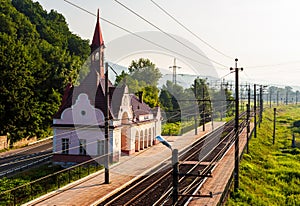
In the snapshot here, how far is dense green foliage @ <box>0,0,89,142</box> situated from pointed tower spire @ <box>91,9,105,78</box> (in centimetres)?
886

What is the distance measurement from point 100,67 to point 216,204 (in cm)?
1795

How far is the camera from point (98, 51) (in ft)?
104

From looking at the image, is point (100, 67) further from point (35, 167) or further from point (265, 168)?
point (265, 168)

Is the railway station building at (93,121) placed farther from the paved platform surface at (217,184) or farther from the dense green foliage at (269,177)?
the dense green foliage at (269,177)

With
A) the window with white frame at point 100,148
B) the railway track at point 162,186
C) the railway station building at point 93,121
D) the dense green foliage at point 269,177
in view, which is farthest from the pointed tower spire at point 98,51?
the dense green foliage at point 269,177

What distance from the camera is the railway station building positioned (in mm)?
28203

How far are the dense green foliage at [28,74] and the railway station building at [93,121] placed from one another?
7.14 meters

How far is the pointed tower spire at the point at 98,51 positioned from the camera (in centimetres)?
3159

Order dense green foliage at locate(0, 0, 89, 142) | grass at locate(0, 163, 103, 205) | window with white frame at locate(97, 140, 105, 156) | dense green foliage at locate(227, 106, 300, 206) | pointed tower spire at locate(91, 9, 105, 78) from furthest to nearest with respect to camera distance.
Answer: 1. dense green foliage at locate(0, 0, 89, 142)
2. pointed tower spire at locate(91, 9, 105, 78)
3. window with white frame at locate(97, 140, 105, 156)
4. dense green foliage at locate(227, 106, 300, 206)
5. grass at locate(0, 163, 103, 205)

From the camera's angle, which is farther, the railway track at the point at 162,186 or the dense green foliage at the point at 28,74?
the dense green foliage at the point at 28,74

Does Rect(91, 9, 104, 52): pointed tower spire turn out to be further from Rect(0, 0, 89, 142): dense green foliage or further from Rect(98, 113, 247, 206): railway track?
Rect(98, 113, 247, 206): railway track

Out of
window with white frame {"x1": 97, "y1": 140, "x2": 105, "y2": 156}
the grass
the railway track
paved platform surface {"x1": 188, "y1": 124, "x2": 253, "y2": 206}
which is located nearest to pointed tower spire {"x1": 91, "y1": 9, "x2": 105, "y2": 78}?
window with white frame {"x1": 97, "y1": 140, "x2": 105, "y2": 156}

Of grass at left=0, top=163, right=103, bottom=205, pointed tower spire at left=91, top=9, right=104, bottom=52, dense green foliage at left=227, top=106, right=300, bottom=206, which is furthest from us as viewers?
pointed tower spire at left=91, top=9, right=104, bottom=52

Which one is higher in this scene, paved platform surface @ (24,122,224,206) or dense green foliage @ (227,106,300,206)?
paved platform surface @ (24,122,224,206)
